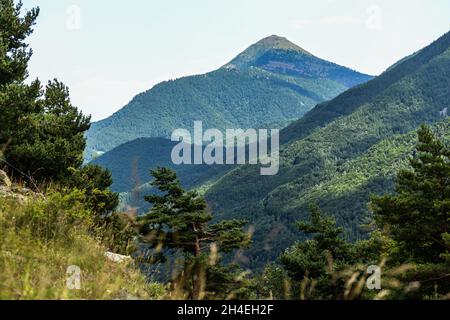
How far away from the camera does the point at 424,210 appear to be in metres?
22.1

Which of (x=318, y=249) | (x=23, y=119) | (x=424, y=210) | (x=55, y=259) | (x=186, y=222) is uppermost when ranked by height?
Answer: (x=23, y=119)

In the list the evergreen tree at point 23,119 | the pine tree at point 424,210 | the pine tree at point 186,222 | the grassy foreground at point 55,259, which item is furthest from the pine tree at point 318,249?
the grassy foreground at point 55,259

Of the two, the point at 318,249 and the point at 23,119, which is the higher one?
the point at 23,119

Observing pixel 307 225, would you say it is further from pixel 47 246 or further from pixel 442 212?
pixel 47 246

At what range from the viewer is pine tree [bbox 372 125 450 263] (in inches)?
845

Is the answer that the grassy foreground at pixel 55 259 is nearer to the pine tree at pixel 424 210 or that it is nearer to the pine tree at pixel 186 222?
the pine tree at pixel 186 222

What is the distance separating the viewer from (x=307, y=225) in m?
29.6

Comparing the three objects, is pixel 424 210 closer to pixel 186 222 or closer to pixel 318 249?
pixel 318 249

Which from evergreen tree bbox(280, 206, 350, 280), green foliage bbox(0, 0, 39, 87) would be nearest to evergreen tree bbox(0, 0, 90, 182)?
green foliage bbox(0, 0, 39, 87)

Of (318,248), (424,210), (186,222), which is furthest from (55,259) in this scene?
(318,248)

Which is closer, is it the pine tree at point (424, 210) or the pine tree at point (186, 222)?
the pine tree at point (186, 222)

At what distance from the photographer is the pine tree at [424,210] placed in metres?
21.5
